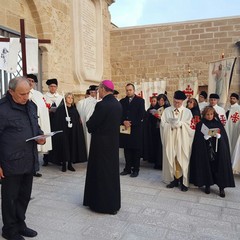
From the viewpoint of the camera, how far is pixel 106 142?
12.3ft

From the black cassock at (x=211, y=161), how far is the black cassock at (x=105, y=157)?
5.48 ft

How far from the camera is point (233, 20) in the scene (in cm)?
1188

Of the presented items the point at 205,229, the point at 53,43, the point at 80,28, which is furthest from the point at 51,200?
the point at 80,28

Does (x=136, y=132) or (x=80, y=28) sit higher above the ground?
(x=80, y=28)

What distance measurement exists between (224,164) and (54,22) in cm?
662

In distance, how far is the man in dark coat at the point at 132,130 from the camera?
578 centimetres

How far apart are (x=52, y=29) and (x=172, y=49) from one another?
606 cm

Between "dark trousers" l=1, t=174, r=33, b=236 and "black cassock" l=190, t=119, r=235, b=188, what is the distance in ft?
9.37

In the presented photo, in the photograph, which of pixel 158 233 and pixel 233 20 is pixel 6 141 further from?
pixel 233 20

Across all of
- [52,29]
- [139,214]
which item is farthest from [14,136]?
[52,29]

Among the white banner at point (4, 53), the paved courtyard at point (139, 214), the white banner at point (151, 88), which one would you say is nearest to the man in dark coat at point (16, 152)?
the paved courtyard at point (139, 214)

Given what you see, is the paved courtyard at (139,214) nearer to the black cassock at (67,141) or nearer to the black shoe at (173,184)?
the black shoe at (173,184)

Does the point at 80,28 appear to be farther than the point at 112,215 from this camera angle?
Yes

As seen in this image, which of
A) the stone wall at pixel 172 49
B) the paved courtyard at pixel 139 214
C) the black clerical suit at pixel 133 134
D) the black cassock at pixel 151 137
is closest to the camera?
the paved courtyard at pixel 139 214
